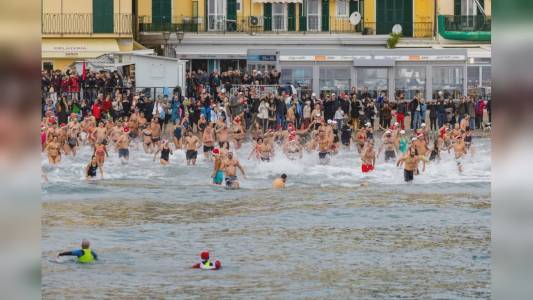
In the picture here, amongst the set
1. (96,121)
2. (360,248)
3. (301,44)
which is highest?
(301,44)

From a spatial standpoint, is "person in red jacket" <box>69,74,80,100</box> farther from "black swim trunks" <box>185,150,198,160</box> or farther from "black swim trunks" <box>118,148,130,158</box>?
"black swim trunks" <box>185,150,198,160</box>

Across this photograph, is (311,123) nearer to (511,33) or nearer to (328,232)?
(328,232)

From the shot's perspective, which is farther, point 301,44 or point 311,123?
point 301,44

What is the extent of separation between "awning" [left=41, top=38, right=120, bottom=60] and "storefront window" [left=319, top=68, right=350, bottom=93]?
423 inches

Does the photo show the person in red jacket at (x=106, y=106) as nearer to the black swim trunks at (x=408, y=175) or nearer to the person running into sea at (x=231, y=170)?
the person running into sea at (x=231, y=170)

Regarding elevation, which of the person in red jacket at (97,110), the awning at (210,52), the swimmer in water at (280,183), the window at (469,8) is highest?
the window at (469,8)

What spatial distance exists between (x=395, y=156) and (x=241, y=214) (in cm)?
932

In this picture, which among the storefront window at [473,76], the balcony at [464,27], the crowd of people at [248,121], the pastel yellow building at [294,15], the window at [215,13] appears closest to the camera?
the crowd of people at [248,121]

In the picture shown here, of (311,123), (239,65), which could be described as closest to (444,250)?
(311,123)

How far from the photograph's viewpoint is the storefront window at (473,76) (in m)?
49.4

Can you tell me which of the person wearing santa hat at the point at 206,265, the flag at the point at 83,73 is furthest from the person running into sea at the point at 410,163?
the flag at the point at 83,73

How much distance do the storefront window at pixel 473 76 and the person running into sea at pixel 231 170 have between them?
58.1 feet

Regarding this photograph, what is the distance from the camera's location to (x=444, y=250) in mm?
25922

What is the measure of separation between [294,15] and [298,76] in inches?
420
